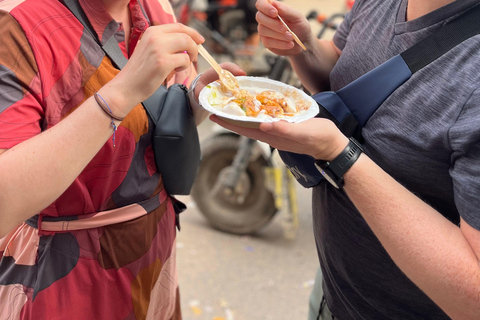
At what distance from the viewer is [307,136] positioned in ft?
3.72

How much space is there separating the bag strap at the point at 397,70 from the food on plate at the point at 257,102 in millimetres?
115

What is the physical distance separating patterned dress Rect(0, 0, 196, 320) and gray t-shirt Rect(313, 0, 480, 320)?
0.61m

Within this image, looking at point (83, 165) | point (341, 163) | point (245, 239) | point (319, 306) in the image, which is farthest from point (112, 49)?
point (245, 239)

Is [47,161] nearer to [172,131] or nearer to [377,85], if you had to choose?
[172,131]

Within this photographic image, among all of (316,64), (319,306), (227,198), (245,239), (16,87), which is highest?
(16,87)

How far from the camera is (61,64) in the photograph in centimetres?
121

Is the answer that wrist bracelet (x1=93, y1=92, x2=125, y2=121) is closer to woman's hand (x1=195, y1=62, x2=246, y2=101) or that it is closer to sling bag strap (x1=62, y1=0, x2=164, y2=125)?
sling bag strap (x1=62, y1=0, x2=164, y2=125)

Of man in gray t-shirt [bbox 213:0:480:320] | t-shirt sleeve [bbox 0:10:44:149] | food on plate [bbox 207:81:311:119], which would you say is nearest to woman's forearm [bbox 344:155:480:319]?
man in gray t-shirt [bbox 213:0:480:320]

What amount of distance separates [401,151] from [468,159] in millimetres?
199

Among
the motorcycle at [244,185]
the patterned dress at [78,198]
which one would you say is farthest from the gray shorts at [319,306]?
the motorcycle at [244,185]

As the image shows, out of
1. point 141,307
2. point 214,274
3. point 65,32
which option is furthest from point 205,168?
point 65,32

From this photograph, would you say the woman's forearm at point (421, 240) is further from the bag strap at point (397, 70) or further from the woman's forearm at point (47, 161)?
the woman's forearm at point (47, 161)

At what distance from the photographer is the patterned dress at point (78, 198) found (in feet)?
3.78

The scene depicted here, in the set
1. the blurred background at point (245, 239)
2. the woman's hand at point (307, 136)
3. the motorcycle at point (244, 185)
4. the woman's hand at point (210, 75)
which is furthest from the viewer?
the motorcycle at point (244, 185)
